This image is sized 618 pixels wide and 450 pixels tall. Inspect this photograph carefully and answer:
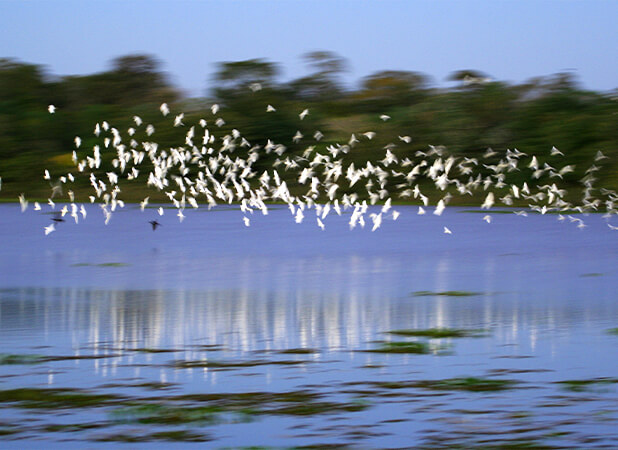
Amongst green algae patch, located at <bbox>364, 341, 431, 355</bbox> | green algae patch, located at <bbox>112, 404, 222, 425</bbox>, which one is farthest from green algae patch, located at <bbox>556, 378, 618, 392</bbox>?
green algae patch, located at <bbox>112, 404, 222, 425</bbox>

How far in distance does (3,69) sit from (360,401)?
71572mm

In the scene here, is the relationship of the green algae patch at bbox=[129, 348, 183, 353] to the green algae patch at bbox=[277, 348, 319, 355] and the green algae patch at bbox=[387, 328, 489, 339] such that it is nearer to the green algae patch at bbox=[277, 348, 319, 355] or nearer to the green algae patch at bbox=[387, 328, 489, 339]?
the green algae patch at bbox=[277, 348, 319, 355]

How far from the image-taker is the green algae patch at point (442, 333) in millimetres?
9375

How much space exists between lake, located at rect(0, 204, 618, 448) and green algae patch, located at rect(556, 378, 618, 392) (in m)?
0.04

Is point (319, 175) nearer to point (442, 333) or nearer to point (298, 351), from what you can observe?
point (442, 333)

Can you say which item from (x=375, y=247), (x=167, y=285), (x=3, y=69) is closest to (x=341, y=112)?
(x=3, y=69)

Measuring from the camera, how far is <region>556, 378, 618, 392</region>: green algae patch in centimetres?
709

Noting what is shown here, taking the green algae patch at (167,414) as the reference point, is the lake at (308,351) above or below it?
above

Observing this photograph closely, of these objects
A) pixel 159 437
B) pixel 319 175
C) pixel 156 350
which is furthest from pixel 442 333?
pixel 319 175

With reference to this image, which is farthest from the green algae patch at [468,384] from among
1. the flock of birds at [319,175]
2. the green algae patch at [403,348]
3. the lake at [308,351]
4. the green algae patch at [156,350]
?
the flock of birds at [319,175]

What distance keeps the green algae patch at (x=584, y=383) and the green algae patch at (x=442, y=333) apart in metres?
2.08

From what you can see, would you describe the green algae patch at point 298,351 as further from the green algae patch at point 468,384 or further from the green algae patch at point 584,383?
the green algae patch at point 584,383

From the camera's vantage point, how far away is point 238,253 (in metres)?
19.3

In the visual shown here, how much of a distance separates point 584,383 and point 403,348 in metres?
1.80
